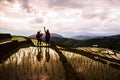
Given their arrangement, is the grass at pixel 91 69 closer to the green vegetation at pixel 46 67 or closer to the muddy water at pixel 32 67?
the green vegetation at pixel 46 67

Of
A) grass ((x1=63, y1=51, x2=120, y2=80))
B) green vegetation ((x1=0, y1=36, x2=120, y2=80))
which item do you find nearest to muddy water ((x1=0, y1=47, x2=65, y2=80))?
green vegetation ((x1=0, y1=36, x2=120, y2=80))

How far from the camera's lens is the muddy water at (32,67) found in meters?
17.2

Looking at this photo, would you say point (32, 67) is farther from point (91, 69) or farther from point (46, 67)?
point (91, 69)

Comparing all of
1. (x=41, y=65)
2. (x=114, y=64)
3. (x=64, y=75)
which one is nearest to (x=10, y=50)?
(x=41, y=65)

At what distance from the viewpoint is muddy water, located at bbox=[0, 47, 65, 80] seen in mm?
17203

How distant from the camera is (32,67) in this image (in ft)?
60.5

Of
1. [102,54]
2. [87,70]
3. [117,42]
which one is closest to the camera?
[87,70]

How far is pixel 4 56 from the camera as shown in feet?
64.3

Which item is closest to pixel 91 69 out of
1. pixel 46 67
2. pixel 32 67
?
pixel 46 67

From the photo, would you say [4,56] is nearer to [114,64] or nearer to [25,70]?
[25,70]

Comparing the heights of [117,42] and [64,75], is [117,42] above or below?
below

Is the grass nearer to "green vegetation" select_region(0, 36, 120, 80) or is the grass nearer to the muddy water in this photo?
"green vegetation" select_region(0, 36, 120, 80)

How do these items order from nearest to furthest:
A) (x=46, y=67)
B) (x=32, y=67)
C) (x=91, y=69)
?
(x=32, y=67) < (x=46, y=67) < (x=91, y=69)

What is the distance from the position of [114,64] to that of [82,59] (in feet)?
11.1
